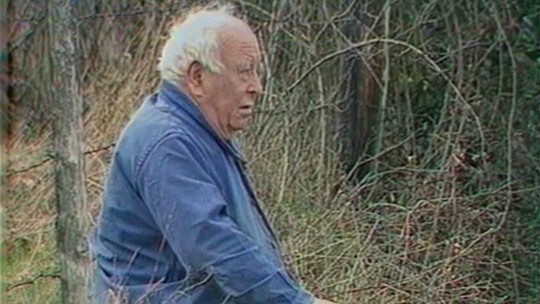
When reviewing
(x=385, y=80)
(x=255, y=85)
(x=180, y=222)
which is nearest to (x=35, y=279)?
(x=385, y=80)

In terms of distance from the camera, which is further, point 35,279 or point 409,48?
point 409,48

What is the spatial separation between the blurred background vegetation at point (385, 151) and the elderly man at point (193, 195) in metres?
1.89


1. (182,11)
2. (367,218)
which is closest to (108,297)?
(367,218)

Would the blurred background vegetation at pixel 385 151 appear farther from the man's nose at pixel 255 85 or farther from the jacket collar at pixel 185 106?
the jacket collar at pixel 185 106

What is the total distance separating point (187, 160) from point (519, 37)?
9.46ft

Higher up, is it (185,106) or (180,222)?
(185,106)

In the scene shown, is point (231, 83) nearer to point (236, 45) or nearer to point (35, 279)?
point (236, 45)

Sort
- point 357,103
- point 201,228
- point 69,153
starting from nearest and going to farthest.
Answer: point 201,228 < point 69,153 < point 357,103

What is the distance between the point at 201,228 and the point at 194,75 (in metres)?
0.40

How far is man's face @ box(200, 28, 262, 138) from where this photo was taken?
8.42 feet

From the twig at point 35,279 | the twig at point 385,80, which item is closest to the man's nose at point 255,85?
the twig at point 35,279

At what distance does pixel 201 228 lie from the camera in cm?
236

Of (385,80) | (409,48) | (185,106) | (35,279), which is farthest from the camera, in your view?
(385,80)

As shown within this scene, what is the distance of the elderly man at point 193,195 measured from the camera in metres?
2.38
